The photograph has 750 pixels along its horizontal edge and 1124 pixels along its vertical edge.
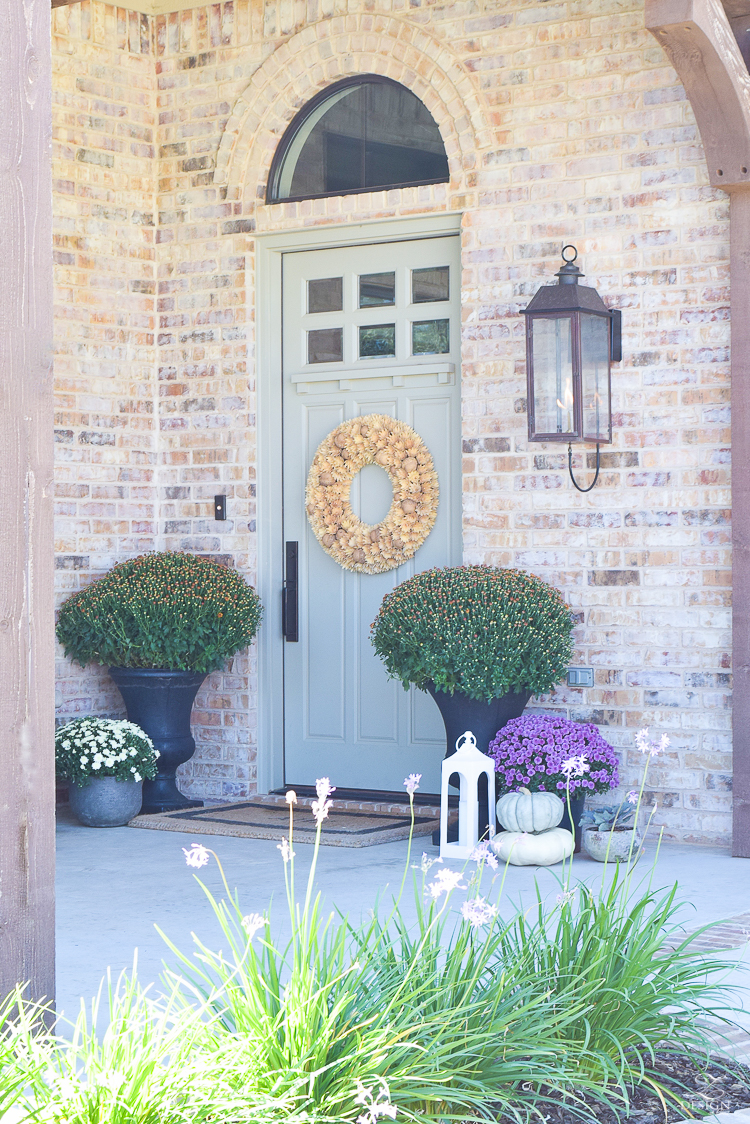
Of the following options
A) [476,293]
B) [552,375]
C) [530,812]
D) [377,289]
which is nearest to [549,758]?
[530,812]

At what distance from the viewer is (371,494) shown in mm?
6852

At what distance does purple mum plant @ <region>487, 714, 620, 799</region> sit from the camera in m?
5.48

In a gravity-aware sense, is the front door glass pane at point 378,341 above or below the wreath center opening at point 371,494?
above

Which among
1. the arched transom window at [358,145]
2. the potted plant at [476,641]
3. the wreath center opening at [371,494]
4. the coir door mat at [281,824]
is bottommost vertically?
the coir door mat at [281,824]

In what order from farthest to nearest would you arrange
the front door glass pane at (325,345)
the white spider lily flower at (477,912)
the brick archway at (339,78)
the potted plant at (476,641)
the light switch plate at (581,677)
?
1. the front door glass pane at (325,345)
2. the brick archway at (339,78)
3. the light switch plate at (581,677)
4. the potted plant at (476,641)
5. the white spider lily flower at (477,912)

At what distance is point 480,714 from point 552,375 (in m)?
1.43

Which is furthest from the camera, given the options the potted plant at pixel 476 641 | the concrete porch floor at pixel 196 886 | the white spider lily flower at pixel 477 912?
the potted plant at pixel 476 641

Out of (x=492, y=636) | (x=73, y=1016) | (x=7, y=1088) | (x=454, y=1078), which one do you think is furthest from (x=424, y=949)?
(x=492, y=636)

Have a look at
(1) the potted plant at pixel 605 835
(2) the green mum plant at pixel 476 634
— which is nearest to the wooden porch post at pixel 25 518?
(1) the potted plant at pixel 605 835

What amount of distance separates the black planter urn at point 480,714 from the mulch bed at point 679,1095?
2840 mm

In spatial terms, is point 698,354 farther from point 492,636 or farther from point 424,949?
point 424,949

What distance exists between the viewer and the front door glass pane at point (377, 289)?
6.84 meters

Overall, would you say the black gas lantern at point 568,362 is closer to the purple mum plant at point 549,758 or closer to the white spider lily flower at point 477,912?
the purple mum plant at point 549,758

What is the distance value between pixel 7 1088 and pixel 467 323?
15.7ft
